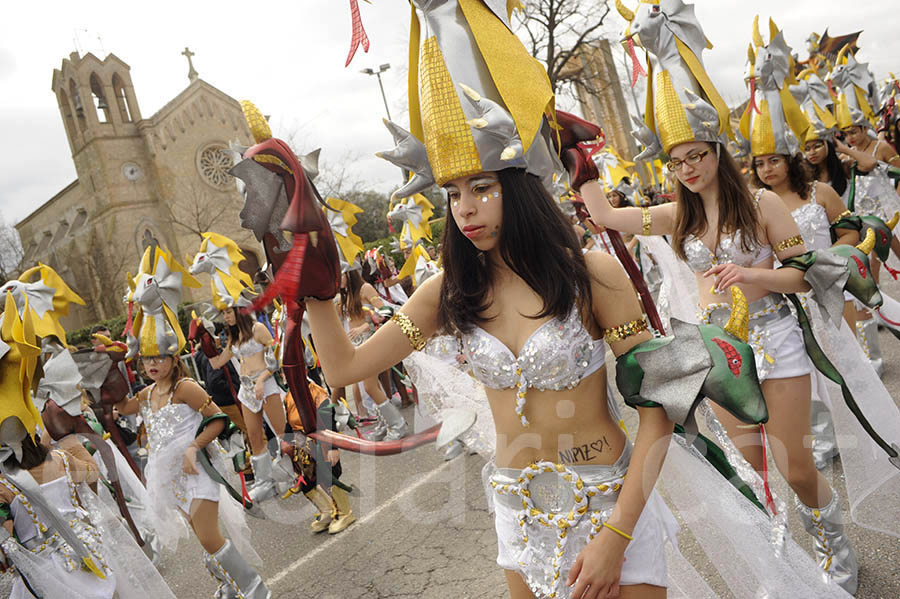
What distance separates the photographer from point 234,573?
172 inches

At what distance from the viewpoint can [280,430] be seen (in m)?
7.07

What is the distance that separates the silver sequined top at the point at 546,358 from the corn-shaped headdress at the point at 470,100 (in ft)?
1.44

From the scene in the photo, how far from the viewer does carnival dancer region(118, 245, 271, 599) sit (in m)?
4.57

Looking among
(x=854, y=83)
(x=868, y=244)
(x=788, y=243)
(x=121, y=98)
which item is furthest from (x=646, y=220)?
(x=121, y=98)

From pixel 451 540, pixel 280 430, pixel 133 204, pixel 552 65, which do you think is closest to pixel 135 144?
pixel 133 204

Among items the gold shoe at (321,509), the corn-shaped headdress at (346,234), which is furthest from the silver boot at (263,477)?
the corn-shaped headdress at (346,234)

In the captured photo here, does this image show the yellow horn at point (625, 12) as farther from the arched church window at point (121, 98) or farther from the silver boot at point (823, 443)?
the arched church window at point (121, 98)

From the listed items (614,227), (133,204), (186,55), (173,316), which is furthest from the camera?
(186,55)

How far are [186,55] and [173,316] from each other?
3792cm

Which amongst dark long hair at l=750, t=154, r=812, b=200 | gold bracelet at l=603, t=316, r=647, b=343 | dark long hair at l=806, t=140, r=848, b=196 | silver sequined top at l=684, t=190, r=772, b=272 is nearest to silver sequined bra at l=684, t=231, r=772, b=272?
silver sequined top at l=684, t=190, r=772, b=272

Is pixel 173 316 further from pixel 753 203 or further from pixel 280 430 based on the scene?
pixel 753 203

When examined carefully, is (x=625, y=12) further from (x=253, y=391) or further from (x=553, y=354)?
(x=253, y=391)

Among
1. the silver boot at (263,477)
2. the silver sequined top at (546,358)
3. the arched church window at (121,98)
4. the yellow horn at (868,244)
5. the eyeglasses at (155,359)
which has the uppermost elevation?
the arched church window at (121,98)

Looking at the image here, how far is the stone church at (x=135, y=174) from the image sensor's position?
117 ft
